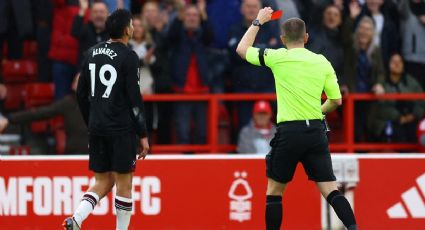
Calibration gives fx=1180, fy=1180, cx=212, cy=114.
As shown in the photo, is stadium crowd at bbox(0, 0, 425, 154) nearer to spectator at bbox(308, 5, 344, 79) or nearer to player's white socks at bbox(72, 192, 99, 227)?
spectator at bbox(308, 5, 344, 79)

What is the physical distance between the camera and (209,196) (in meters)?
12.4

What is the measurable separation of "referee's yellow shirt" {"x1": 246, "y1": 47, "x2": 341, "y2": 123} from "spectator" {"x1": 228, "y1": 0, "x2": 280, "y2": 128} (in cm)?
382

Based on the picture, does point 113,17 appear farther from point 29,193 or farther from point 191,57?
point 191,57

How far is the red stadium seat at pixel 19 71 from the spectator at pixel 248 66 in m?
2.63

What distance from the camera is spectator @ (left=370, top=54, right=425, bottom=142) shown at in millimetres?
14586

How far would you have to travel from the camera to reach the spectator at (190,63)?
14102 millimetres

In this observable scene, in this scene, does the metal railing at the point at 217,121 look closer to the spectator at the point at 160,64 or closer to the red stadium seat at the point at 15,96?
the spectator at the point at 160,64

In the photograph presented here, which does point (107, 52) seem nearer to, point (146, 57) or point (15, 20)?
point (146, 57)

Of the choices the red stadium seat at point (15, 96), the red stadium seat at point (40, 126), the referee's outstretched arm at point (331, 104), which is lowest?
the red stadium seat at point (40, 126)

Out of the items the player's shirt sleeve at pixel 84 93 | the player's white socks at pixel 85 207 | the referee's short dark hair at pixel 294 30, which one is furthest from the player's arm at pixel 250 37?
the player's white socks at pixel 85 207

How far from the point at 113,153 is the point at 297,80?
178 centimetres

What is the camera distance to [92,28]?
14.2 m

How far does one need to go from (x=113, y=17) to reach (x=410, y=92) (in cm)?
539

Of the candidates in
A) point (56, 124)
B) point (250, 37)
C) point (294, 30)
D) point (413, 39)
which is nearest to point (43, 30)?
point (56, 124)
